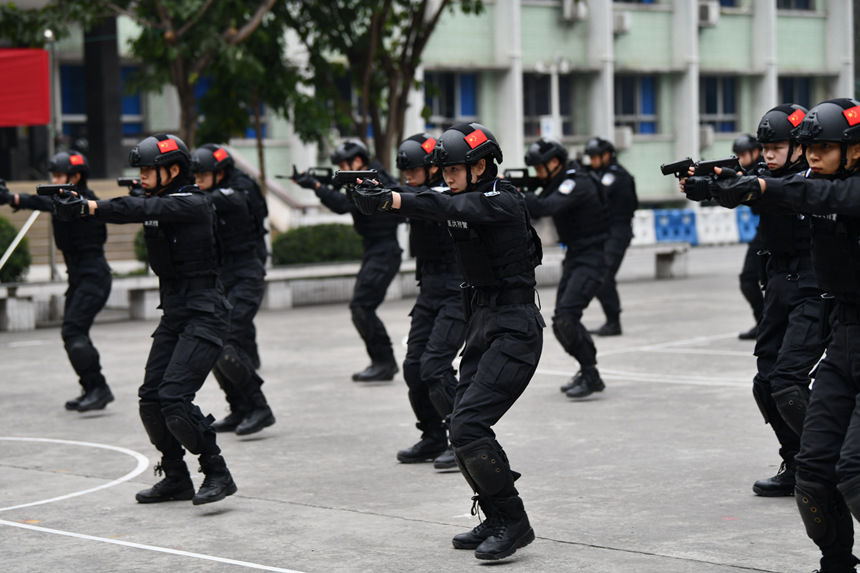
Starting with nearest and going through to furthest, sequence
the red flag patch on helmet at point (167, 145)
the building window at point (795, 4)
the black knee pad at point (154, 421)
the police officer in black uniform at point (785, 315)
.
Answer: the police officer in black uniform at point (785, 315)
the black knee pad at point (154, 421)
the red flag patch on helmet at point (167, 145)
the building window at point (795, 4)

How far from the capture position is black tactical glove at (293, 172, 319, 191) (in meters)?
10.7

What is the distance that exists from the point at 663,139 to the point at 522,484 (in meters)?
32.3

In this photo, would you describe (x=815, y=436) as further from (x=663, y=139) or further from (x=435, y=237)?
(x=663, y=139)

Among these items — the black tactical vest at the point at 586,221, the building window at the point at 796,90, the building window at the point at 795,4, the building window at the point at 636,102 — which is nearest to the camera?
the black tactical vest at the point at 586,221

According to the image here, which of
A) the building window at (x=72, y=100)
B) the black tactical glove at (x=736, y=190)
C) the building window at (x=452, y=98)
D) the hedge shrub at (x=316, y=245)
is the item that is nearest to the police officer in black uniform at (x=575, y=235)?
the black tactical glove at (x=736, y=190)

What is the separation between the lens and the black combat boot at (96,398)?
35.9ft

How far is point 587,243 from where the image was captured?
11602mm

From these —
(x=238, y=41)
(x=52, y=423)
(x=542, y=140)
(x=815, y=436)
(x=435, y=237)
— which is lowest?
(x=52, y=423)

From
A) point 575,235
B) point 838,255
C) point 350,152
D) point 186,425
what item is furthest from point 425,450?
point 838,255

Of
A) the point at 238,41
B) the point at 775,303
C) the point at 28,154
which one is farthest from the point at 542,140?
the point at 28,154

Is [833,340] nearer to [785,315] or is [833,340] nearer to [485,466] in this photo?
[485,466]

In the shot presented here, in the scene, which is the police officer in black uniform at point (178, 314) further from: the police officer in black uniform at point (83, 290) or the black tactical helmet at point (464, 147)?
the police officer in black uniform at point (83, 290)

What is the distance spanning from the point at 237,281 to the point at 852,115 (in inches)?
253

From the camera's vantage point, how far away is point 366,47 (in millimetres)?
21500
